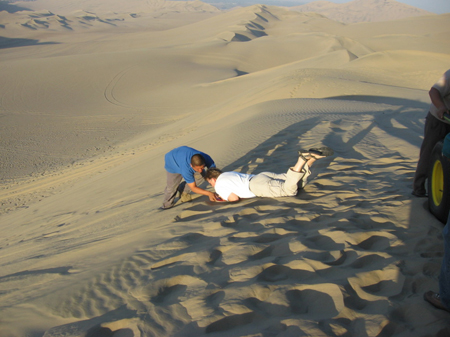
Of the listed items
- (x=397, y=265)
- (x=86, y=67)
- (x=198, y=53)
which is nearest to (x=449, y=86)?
(x=397, y=265)

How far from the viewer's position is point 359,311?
2111 millimetres

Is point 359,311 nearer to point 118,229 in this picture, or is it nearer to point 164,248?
point 164,248

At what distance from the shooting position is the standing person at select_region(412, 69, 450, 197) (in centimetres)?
328

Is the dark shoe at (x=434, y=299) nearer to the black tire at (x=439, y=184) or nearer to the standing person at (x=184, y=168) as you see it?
the black tire at (x=439, y=184)

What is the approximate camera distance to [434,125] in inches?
139

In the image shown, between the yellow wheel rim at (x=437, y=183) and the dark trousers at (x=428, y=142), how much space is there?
20 cm

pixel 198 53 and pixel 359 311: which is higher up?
pixel 198 53

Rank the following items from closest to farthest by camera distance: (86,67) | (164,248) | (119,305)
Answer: (119,305) → (164,248) → (86,67)

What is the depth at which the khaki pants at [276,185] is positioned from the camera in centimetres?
404

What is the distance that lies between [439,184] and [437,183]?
27 millimetres

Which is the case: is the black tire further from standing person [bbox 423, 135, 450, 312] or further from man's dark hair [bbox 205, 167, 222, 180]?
man's dark hair [bbox 205, 167, 222, 180]

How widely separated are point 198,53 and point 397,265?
30.2m

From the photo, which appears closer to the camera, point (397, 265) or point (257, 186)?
point (397, 265)

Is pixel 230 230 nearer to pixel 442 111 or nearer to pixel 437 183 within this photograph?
pixel 437 183
